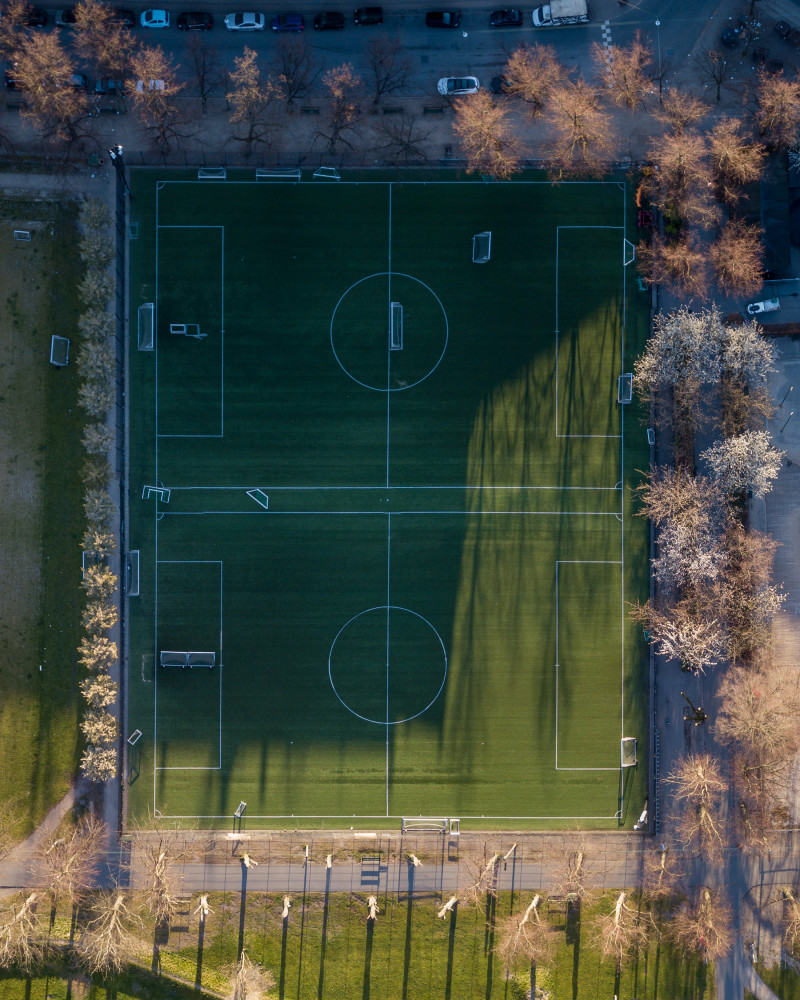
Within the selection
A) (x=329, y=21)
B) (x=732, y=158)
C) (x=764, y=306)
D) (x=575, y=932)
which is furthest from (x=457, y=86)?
(x=575, y=932)

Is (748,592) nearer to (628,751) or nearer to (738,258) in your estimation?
(628,751)

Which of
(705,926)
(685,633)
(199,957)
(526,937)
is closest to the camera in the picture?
Result: (685,633)

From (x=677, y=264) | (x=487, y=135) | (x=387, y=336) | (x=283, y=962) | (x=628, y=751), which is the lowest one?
(x=283, y=962)

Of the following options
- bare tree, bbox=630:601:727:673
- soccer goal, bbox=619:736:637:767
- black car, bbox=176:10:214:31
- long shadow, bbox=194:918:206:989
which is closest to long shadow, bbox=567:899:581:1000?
soccer goal, bbox=619:736:637:767

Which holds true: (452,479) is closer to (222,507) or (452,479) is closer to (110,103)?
(222,507)

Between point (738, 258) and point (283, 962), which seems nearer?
point (738, 258)

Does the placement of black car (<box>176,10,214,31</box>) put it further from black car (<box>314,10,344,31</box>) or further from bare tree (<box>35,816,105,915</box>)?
bare tree (<box>35,816,105,915</box>)

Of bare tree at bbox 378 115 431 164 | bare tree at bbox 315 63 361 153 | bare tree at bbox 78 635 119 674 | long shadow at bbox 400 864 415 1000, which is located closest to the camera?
bare tree at bbox 78 635 119 674
